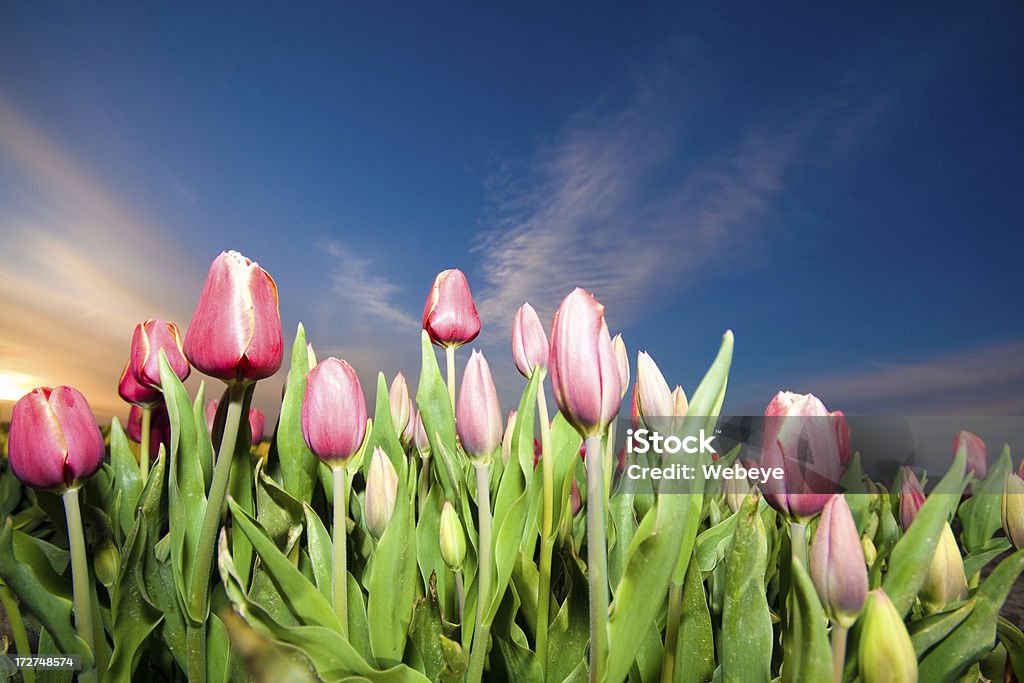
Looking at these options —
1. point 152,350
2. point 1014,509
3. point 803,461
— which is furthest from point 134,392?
point 1014,509

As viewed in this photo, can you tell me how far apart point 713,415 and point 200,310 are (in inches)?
20.3

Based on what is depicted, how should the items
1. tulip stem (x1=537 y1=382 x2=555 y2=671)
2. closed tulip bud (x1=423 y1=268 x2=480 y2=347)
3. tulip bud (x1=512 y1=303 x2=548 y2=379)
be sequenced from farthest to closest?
closed tulip bud (x1=423 y1=268 x2=480 y2=347)
tulip bud (x1=512 y1=303 x2=548 y2=379)
tulip stem (x1=537 y1=382 x2=555 y2=671)

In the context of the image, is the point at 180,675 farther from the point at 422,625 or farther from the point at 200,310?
the point at 200,310

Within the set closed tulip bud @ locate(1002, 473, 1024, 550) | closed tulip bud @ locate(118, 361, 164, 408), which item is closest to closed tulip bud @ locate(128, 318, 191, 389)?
closed tulip bud @ locate(118, 361, 164, 408)

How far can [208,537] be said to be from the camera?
591 mm

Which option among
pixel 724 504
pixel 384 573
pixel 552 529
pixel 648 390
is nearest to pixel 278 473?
pixel 384 573

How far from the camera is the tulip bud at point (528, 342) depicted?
2.70ft

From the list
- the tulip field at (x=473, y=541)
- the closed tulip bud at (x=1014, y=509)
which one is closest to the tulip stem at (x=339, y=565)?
the tulip field at (x=473, y=541)

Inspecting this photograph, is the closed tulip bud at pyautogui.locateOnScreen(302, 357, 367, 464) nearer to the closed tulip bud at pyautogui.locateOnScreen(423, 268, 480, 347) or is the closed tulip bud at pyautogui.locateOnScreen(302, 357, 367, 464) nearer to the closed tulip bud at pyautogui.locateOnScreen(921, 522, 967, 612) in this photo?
the closed tulip bud at pyautogui.locateOnScreen(423, 268, 480, 347)

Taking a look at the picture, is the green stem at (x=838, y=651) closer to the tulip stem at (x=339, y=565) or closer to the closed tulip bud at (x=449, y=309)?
the tulip stem at (x=339, y=565)

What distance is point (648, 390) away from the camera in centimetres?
68

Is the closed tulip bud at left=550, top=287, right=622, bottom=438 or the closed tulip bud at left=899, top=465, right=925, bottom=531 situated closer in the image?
the closed tulip bud at left=550, top=287, right=622, bottom=438

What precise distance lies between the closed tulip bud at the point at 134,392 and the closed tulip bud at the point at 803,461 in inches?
36.8

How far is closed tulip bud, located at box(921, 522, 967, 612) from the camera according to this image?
601 mm
